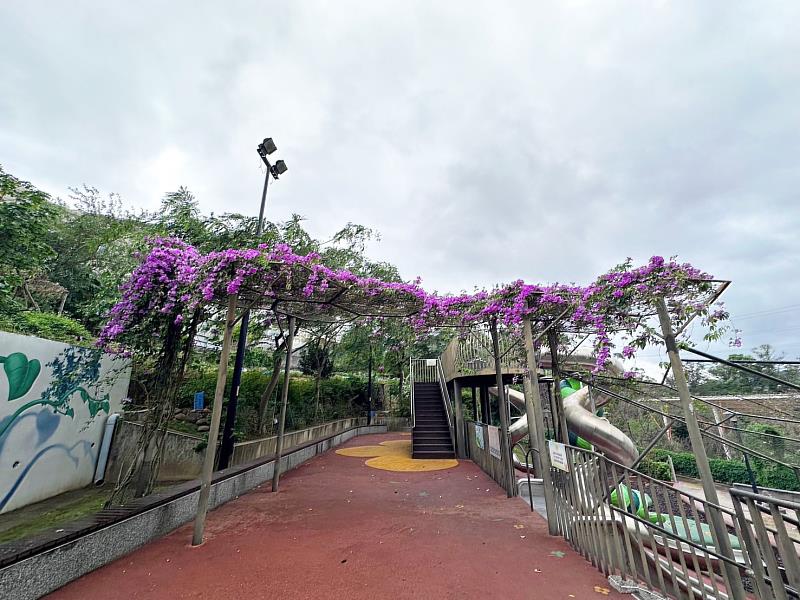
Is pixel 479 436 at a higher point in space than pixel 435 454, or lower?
higher

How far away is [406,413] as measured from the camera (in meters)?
18.6

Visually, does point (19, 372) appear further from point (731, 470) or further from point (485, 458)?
point (731, 470)

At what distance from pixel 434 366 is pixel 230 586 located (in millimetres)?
12414

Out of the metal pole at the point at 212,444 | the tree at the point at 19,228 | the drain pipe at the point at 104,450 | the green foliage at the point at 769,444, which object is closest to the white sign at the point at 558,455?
the metal pole at the point at 212,444

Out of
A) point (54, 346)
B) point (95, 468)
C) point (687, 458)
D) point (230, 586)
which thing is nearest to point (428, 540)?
point (230, 586)

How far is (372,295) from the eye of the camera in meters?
4.96

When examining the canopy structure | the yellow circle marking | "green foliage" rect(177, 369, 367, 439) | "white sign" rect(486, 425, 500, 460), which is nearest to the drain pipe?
"green foliage" rect(177, 369, 367, 439)

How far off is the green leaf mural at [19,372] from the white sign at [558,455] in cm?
791

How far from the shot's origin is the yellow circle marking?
848 centimetres

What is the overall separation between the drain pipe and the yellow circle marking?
5675 millimetres

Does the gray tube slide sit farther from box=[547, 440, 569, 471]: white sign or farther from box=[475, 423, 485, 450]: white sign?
box=[547, 440, 569, 471]: white sign

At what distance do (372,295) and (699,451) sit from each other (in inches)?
154

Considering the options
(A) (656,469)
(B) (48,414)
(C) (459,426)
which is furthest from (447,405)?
(B) (48,414)

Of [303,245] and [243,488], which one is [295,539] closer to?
[243,488]
